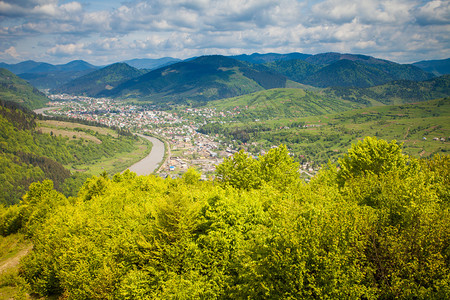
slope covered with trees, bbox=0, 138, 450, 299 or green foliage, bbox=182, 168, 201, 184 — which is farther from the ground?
slope covered with trees, bbox=0, 138, 450, 299

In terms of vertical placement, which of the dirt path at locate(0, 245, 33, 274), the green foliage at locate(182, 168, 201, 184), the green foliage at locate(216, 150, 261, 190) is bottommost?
the dirt path at locate(0, 245, 33, 274)

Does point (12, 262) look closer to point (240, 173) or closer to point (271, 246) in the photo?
point (240, 173)

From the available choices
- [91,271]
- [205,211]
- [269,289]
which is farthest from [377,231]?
[91,271]

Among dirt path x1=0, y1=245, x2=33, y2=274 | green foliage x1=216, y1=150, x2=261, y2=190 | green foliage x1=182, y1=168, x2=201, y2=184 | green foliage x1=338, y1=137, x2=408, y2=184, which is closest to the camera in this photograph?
green foliage x1=338, y1=137, x2=408, y2=184

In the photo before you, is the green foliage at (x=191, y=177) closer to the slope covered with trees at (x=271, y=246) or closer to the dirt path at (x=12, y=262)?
the slope covered with trees at (x=271, y=246)

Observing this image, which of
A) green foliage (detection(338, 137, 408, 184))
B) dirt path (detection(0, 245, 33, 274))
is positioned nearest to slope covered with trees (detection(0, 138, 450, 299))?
green foliage (detection(338, 137, 408, 184))

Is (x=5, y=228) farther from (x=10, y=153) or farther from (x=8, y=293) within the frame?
(x=10, y=153)

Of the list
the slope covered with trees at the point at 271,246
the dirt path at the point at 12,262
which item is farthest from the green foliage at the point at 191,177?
the dirt path at the point at 12,262

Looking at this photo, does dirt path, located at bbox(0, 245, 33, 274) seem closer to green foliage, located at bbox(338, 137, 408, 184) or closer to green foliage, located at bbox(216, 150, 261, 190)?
green foliage, located at bbox(216, 150, 261, 190)

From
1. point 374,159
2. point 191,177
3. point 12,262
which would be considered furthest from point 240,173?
point 12,262
